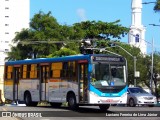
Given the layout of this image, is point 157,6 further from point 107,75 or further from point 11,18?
point 11,18

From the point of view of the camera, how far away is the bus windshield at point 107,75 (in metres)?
26.1

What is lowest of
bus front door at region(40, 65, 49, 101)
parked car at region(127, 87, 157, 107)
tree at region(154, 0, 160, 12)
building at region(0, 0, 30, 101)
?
parked car at region(127, 87, 157, 107)

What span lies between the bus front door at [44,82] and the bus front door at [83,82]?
4225 millimetres

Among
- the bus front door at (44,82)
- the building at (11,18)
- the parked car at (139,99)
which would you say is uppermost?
the building at (11,18)

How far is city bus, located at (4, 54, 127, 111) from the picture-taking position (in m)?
26.1

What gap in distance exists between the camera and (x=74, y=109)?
2767 centimetres

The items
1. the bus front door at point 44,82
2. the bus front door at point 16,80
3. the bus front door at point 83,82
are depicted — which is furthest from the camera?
the bus front door at point 16,80

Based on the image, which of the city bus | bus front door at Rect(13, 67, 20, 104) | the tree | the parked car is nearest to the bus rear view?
the city bus

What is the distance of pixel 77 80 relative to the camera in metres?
27.2

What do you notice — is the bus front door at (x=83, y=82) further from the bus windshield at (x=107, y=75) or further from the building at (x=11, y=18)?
the building at (x=11, y=18)

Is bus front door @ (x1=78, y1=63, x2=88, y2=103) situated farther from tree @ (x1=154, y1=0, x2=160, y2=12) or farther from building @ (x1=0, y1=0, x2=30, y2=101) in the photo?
building @ (x1=0, y1=0, x2=30, y2=101)

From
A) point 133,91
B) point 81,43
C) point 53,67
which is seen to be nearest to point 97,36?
point 81,43

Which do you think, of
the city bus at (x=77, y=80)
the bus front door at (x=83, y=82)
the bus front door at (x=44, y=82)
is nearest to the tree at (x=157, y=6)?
the city bus at (x=77, y=80)

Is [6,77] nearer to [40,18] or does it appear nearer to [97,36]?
[40,18]
